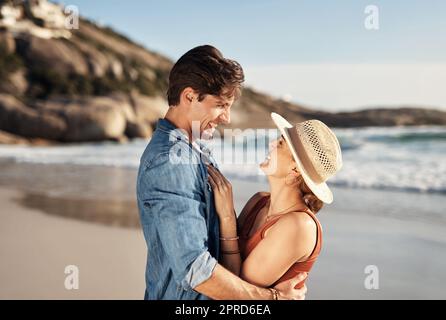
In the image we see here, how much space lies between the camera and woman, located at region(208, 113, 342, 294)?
200cm

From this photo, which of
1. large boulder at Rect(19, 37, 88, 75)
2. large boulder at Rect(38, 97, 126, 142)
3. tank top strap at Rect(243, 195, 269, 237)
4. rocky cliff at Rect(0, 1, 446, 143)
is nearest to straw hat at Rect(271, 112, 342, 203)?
tank top strap at Rect(243, 195, 269, 237)

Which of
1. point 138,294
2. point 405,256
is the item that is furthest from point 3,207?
point 405,256

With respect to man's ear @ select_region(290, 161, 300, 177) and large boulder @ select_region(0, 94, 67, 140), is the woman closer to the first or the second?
man's ear @ select_region(290, 161, 300, 177)

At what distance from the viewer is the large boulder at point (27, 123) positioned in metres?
32.1

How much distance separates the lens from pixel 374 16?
5266 mm

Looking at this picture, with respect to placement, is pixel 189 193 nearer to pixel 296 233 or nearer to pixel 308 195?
pixel 296 233

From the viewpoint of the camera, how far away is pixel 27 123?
32375 mm

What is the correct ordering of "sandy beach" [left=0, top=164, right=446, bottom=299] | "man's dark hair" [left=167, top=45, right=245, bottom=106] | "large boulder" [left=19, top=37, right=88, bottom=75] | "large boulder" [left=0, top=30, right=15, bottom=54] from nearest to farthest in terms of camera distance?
1. "man's dark hair" [left=167, top=45, right=245, bottom=106]
2. "sandy beach" [left=0, top=164, right=446, bottom=299]
3. "large boulder" [left=0, top=30, right=15, bottom=54]
4. "large boulder" [left=19, top=37, right=88, bottom=75]

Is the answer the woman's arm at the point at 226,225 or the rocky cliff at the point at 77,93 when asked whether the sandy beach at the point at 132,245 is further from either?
the rocky cliff at the point at 77,93

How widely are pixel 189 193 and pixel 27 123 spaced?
32.3 meters

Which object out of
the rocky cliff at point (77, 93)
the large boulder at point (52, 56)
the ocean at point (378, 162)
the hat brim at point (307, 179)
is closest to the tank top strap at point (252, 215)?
the hat brim at point (307, 179)

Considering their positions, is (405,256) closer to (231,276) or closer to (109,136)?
(231,276)

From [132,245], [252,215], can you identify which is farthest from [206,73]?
[132,245]

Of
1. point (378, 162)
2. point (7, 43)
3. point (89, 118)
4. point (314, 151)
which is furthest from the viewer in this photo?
point (7, 43)
